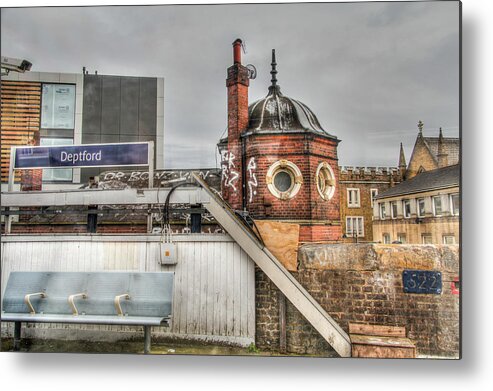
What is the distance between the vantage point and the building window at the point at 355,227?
3.10 meters

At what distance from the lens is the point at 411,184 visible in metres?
3.03

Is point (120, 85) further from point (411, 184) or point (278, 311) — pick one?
point (411, 184)

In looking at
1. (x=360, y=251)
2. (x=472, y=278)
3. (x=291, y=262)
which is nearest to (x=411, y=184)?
(x=360, y=251)

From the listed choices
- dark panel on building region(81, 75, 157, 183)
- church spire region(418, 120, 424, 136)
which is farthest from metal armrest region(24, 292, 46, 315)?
church spire region(418, 120, 424, 136)

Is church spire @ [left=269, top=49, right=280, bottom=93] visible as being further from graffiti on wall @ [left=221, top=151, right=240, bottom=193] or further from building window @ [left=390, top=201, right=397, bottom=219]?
building window @ [left=390, top=201, right=397, bottom=219]

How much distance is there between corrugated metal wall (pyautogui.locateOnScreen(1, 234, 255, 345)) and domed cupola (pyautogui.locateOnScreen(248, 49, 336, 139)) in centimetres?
109

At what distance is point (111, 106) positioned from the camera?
3.34 meters

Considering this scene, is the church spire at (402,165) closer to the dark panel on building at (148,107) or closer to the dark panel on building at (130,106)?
the dark panel on building at (148,107)

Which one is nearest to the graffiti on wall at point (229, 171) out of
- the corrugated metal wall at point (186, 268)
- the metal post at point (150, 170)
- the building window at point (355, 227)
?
the corrugated metal wall at point (186, 268)

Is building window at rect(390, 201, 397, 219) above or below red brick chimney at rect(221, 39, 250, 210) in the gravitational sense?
below

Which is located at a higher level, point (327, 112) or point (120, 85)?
point (120, 85)

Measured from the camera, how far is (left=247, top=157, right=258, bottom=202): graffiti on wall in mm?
3227

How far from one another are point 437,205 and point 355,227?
27.5 inches

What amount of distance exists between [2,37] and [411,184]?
4.02 meters
